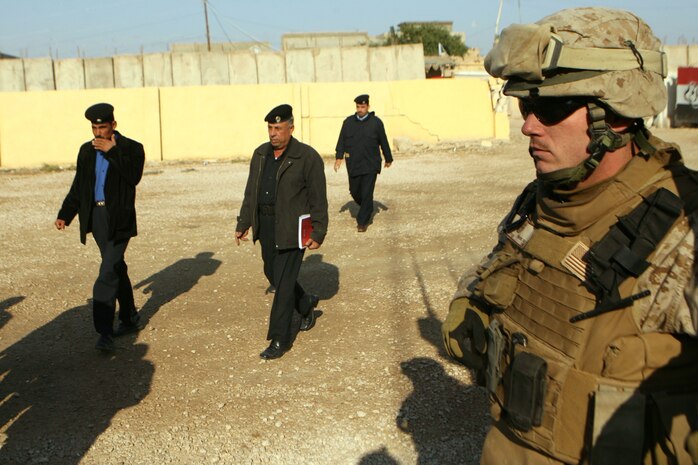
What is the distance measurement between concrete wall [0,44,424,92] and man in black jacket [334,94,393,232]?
12.6m

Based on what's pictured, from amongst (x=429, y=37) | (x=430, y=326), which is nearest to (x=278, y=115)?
(x=430, y=326)

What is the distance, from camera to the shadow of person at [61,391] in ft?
15.2

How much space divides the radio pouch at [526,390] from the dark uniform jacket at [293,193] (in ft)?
13.2

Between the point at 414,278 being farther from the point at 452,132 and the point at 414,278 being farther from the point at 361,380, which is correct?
the point at 452,132

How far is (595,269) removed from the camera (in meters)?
2.01

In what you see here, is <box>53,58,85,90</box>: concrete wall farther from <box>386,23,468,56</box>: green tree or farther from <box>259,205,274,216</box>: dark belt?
<box>386,23,468,56</box>: green tree

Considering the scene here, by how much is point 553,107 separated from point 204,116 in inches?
803

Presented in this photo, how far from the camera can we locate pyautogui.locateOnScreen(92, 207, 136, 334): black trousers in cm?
620

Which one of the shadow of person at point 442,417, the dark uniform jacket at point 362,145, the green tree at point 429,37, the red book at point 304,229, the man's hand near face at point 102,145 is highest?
the green tree at point 429,37

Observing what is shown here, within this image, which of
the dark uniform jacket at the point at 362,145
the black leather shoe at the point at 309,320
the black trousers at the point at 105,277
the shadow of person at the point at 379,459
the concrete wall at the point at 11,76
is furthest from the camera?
the concrete wall at the point at 11,76

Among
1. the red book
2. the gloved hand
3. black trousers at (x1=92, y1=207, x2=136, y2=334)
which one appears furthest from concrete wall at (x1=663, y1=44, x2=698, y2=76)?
the gloved hand

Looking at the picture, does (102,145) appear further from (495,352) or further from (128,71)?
(128,71)

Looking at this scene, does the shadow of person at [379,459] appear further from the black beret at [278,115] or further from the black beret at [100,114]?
the black beret at [100,114]

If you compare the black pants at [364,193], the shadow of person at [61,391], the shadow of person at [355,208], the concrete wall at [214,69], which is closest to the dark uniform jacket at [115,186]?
the shadow of person at [61,391]
